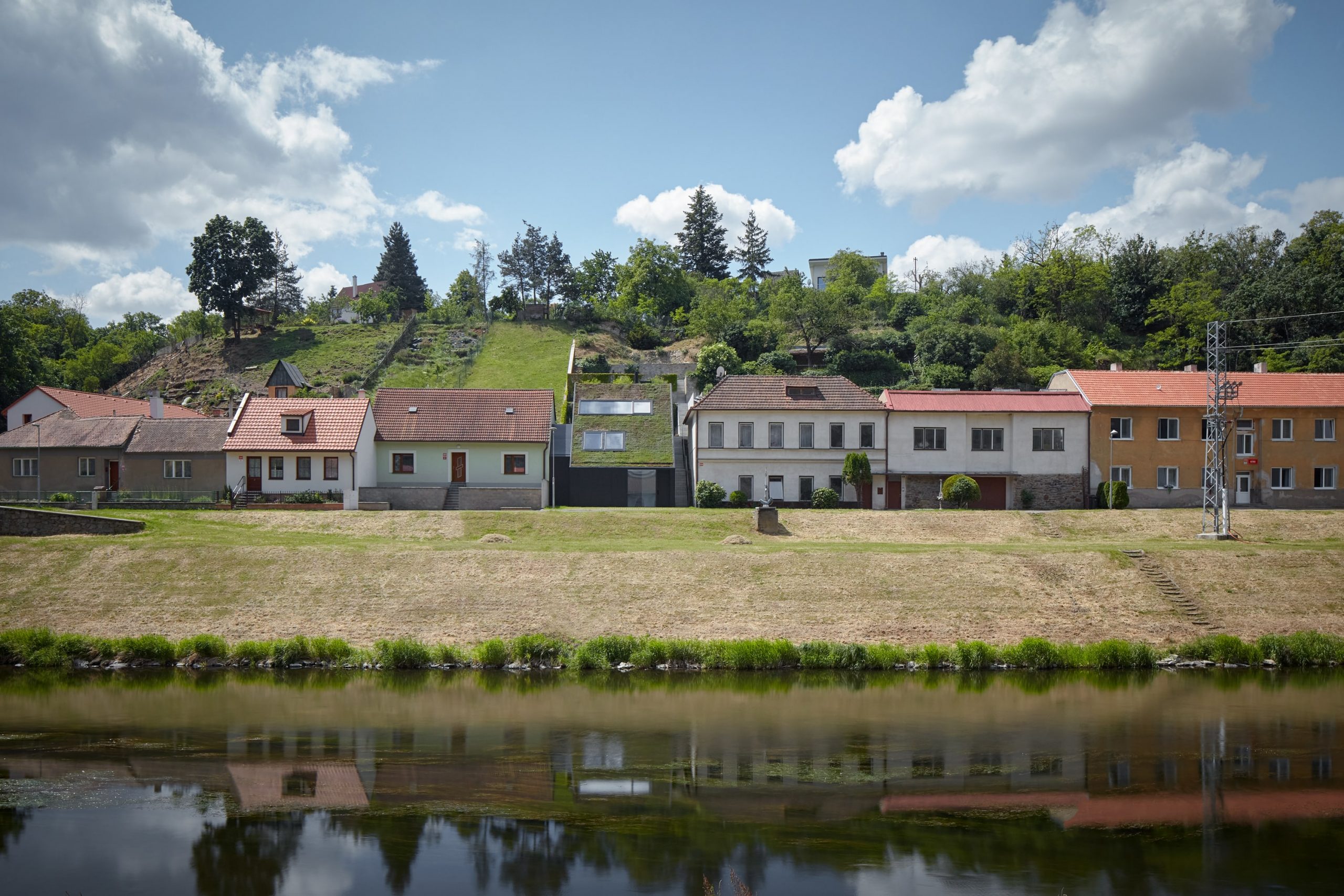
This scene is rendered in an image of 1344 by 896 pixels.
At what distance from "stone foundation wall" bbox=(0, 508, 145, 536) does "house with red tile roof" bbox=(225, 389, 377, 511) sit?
736 centimetres

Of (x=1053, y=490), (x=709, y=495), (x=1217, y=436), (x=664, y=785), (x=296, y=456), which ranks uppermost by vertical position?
(x=1217, y=436)

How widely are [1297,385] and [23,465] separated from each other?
6155 cm

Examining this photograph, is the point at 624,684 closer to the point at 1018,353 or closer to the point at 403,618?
the point at 403,618

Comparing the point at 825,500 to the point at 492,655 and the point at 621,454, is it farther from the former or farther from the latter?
the point at 492,655

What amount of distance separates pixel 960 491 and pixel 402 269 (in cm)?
8569

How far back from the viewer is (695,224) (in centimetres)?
11162

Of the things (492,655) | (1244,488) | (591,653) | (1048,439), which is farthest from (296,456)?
(1244,488)

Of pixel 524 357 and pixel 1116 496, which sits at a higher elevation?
pixel 524 357

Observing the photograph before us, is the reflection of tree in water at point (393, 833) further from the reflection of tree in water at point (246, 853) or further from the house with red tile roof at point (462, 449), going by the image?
the house with red tile roof at point (462, 449)

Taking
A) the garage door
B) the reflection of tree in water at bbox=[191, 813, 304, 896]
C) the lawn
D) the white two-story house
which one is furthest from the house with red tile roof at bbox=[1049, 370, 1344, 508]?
the reflection of tree in water at bbox=[191, 813, 304, 896]

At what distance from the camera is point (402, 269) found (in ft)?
375

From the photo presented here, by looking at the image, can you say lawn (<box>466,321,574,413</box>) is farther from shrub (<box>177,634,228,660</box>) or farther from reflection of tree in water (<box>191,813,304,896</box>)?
reflection of tree in water (<box>191,813,304,896</box>)

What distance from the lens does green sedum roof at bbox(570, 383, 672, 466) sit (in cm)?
4931

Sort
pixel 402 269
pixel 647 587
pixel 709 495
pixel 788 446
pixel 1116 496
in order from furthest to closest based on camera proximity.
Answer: pixel 402 269 → pixel 788 446 → pixel 709 495 → pixel 1116 496 → pixel 647 587
